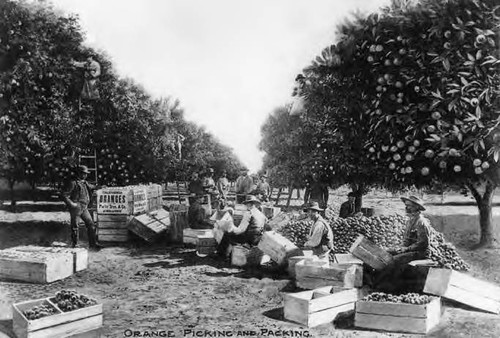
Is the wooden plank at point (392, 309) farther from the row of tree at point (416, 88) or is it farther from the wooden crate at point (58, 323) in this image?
the wooden crate at point (58, 323)

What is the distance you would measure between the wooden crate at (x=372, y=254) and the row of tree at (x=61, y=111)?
26.6ft

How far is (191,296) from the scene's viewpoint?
26.0 feet

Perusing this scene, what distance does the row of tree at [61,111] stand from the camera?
35.9ft

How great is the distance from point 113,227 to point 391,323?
8.68 meters

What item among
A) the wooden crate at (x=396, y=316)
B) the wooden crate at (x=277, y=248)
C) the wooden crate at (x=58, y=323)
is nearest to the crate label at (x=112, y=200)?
the wooden crate at (x=277, y=248)

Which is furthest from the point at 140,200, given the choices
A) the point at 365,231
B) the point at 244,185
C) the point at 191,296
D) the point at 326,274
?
the point at 326,274

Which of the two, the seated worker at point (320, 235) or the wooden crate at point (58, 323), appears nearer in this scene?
the wooden crate at point (58, 323)

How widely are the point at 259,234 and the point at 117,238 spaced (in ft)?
15.0

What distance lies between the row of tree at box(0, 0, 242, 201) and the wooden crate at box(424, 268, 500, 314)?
31.0 ft

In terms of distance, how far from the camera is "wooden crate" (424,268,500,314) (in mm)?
6900

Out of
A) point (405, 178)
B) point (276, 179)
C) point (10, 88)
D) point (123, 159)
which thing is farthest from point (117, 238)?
point (276, 179)

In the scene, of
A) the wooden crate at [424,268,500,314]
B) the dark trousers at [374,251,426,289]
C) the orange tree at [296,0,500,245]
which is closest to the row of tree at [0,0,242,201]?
the orange tree at [296,0,500,245]

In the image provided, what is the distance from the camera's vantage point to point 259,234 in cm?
1016

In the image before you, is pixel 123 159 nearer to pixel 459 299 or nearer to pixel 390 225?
pixel 390 225
